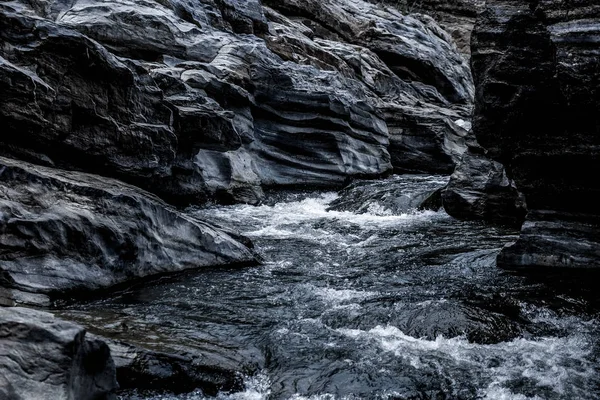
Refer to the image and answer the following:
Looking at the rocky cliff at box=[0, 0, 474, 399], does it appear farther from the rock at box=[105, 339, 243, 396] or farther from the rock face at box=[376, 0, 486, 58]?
the rock face at box=[376, 0, 486, 58]

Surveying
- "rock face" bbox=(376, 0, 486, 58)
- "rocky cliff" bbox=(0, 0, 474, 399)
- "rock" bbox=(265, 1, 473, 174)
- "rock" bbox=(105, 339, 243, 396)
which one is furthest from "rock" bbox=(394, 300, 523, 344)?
"rock face" bbox=(376, 0, 486, 58)

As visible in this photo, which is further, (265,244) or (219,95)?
(219,95)

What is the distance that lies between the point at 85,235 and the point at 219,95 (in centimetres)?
1288

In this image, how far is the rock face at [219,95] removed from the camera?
13828 millimetres

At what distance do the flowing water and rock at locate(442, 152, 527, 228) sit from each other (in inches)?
153

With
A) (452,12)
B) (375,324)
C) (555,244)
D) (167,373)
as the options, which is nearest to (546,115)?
(555,244)

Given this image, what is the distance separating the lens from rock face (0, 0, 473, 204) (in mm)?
13828

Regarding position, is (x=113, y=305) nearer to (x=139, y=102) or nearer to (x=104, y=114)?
(x=104, y=114)

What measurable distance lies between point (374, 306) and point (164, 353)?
4182mm

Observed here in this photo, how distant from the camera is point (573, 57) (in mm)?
9898

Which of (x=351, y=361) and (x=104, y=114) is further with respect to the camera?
(x=104, y=114)

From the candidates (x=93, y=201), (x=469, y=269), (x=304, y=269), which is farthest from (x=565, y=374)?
(x=93, y=201)

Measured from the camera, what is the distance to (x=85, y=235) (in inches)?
396

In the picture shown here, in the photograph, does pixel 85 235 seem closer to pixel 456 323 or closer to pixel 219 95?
pixel 456 323
